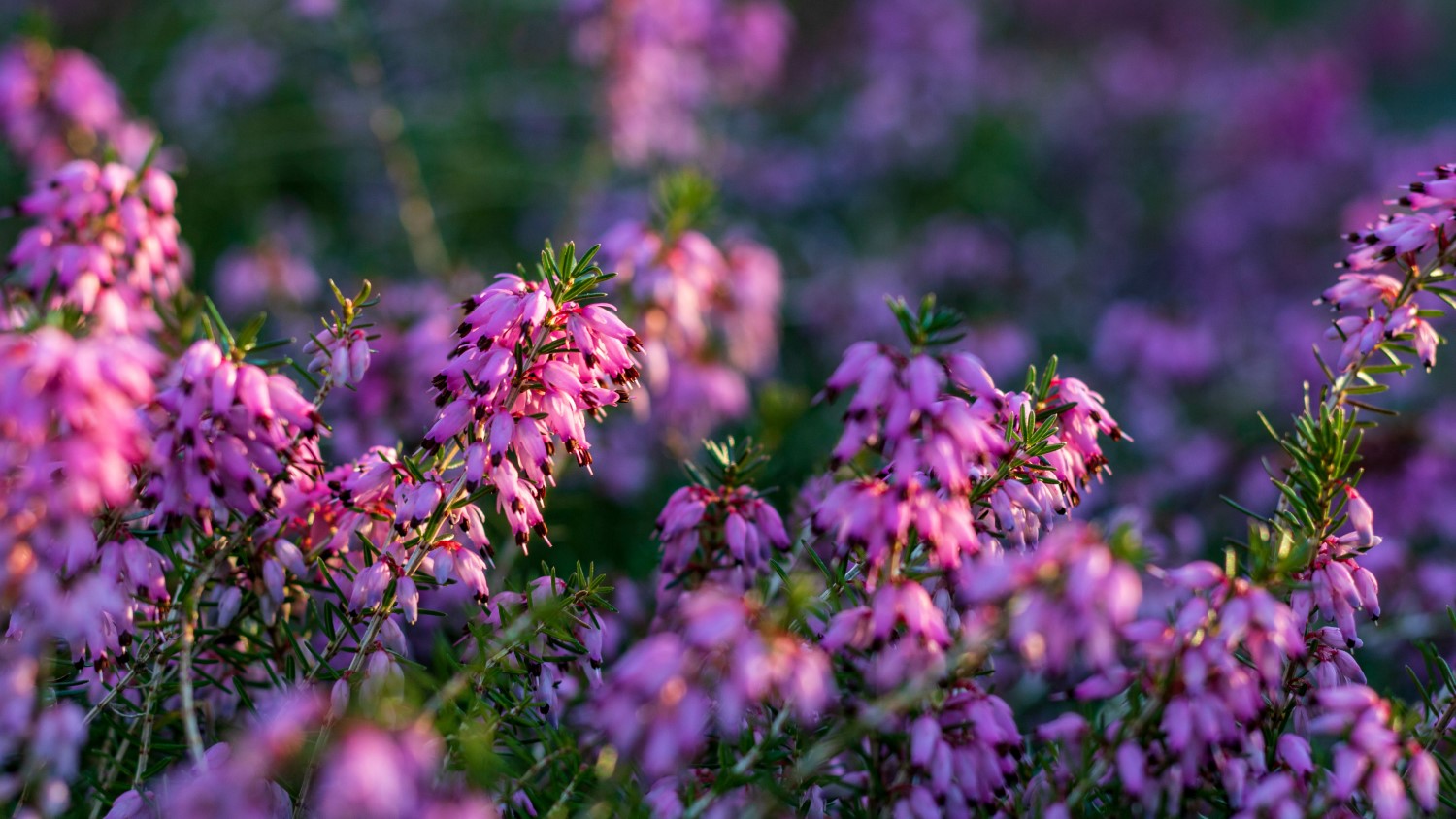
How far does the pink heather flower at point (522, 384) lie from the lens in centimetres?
240

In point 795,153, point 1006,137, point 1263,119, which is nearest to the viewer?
point 1006,137

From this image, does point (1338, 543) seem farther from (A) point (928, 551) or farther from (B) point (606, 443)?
(B) point (606, 443)

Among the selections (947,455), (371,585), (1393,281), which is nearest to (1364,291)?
(1393,281)

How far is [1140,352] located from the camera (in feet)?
23.1

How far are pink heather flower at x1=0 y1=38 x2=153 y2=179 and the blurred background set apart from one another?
0.12 ft

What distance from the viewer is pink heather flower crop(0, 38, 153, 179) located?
5516 millimetres

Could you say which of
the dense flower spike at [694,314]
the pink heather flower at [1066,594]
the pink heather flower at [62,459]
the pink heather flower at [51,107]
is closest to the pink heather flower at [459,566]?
the pink heather flower at [62,459]

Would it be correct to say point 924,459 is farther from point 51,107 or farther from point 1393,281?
point 51,107

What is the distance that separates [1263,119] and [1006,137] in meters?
4.07

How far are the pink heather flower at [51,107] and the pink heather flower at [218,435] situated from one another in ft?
12.8

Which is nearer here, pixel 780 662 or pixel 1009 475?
pixel 780 662

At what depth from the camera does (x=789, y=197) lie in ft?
33.5

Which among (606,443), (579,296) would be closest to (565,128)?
(606,443)

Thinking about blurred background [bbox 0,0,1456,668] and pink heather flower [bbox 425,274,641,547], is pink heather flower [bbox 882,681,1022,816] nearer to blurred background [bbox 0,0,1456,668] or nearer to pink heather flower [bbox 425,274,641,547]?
pink heather flower [bbox 425,274,641,547]
